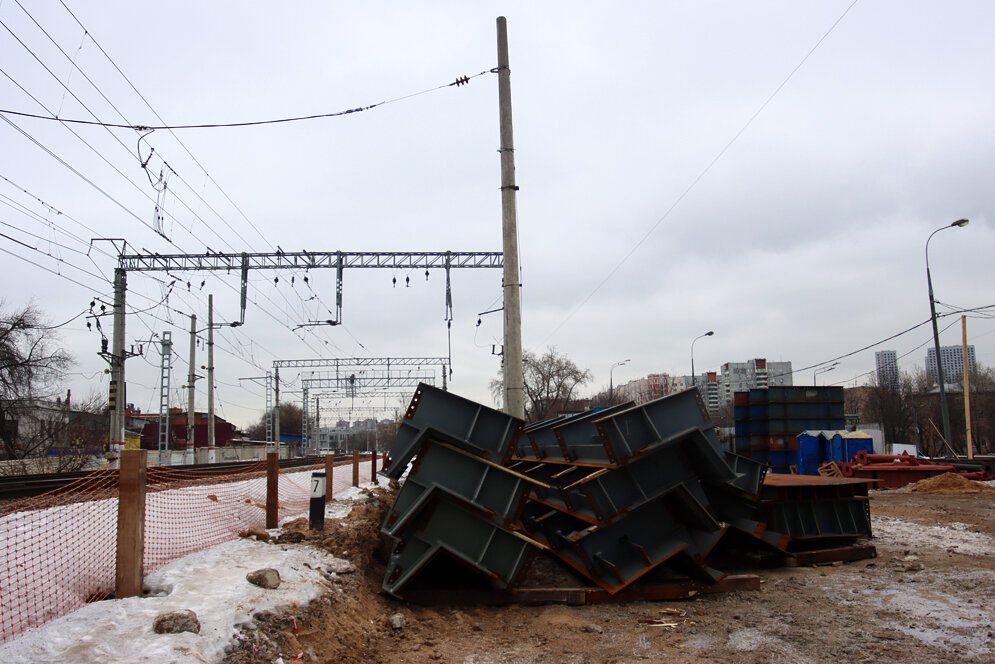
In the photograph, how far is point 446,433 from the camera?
7781mm

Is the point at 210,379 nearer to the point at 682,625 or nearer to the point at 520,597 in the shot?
the point at 520,597

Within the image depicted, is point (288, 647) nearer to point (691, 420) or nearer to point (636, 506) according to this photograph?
point (636, 506)

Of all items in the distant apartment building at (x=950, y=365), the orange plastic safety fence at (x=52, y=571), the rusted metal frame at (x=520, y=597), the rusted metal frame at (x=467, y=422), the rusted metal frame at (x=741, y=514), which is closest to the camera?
the orange plastic safety fence at (x=52, y=571)

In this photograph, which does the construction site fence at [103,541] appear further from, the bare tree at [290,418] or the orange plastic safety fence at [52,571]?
the bare tree at [290,418]

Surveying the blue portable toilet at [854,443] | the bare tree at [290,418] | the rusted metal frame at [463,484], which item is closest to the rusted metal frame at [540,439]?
the rusted metal frame at [463,484]

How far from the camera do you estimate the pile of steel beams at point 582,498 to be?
7168mm

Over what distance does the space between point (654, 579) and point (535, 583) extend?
145cm

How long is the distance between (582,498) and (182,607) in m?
4.80

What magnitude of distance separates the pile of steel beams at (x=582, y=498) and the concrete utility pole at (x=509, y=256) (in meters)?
2.55

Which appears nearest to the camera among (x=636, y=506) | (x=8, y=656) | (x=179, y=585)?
(x=8, y=656)

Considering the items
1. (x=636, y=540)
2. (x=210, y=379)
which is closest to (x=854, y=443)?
(x=636, y=540)

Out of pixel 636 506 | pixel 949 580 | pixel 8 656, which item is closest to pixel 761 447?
pixel 949 580

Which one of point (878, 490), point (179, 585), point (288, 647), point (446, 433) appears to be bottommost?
point (878, 490)

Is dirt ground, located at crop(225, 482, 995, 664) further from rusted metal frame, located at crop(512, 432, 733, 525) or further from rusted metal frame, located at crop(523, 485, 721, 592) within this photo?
rusted metal frame, located at crop(512, 432, 733, 525)
